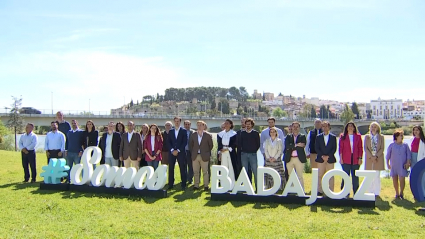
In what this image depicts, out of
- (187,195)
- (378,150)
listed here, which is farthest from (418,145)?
(187,195)

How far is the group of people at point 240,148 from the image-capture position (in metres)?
8.54

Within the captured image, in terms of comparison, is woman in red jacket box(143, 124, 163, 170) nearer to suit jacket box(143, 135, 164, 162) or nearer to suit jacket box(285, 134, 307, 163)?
suit jacket box(143, 135, 164, 162)

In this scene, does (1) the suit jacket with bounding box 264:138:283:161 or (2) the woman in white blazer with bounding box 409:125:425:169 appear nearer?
(2) the woman in white blazer with bounding box 409:125:425:169

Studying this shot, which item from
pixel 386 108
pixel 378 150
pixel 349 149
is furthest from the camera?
pixel 386 108

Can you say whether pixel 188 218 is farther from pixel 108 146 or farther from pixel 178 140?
pixel 108 146

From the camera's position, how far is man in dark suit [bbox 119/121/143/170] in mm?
9500

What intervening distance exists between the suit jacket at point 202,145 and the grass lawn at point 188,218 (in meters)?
1.05

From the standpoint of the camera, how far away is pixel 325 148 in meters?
8.54

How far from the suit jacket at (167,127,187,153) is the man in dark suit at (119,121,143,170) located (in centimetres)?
77

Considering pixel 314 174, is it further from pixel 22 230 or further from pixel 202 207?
pixel 22 230

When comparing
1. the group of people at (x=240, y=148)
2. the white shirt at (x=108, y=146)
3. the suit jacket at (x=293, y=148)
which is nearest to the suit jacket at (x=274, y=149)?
the group of people at (x=240, y=148)

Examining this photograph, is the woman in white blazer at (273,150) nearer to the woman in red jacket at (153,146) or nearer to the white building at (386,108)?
the woman in red jacket at (153,146)

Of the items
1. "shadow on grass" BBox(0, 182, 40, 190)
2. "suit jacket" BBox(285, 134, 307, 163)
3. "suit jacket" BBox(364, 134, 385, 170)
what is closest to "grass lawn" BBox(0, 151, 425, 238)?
"suit jacket" BBox(364, 134, 385, 170)

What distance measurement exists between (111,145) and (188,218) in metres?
4.07
